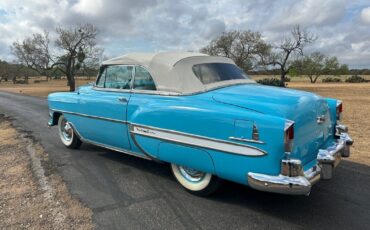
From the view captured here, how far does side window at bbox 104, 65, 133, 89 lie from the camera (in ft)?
16.5

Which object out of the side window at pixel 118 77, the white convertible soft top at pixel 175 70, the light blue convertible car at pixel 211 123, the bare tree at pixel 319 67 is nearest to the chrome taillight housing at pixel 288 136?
the light blue convertible car at pixel 211 123

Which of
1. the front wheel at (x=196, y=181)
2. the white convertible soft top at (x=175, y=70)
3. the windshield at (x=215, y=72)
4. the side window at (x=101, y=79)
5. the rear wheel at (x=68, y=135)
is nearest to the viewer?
the front wheel at (x=196, y=181)

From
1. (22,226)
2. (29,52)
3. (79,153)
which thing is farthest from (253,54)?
(22,226)

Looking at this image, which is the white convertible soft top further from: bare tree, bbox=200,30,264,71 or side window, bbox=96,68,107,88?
bare tree, bbox=200,30,264,71

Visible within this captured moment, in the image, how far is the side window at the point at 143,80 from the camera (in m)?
4.64

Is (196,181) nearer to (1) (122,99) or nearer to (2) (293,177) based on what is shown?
(2) (293,177)

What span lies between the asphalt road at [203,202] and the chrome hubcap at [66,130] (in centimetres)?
126

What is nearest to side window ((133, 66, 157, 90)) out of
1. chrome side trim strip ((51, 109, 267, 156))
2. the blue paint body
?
the blue paint body

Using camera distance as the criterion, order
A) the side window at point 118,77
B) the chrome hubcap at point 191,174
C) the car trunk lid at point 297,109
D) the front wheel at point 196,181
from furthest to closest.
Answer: the side window at point 118,77
the chrome hubcap at point 191,174
the front wheel at point 196,181
the car trunk lid at point 297,109

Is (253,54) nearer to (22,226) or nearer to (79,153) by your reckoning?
(79,153)

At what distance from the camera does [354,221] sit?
3.50 meters

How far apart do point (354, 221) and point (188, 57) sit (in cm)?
284

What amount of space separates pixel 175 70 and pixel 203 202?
68.7 inches

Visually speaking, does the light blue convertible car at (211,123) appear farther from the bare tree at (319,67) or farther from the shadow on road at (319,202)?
the bare tree at (319,67)
